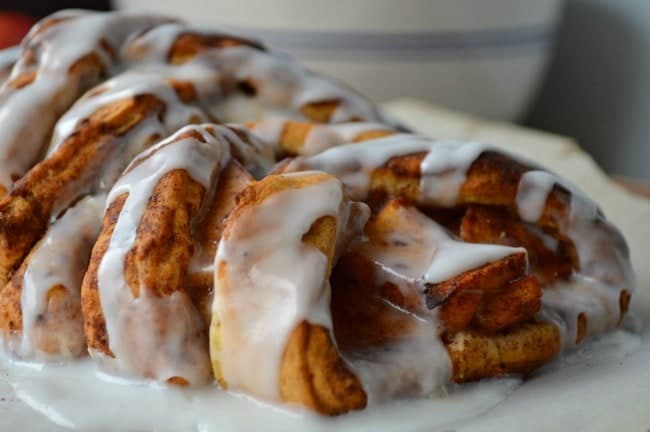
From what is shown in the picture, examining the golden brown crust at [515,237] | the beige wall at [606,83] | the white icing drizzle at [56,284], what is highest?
the golden brown crust at [515,237]

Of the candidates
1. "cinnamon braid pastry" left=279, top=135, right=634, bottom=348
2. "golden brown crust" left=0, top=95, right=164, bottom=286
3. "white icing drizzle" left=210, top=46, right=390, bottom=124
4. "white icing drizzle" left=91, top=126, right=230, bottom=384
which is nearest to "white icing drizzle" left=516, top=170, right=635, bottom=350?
"cinnamon braid pastry" left=279, top=135, right=634, bottom=348

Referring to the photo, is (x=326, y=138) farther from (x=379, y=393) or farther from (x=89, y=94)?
(x=379, y=393)

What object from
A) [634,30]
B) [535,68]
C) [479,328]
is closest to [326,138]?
[479,328]

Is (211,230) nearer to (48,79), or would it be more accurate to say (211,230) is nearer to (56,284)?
(56,284)

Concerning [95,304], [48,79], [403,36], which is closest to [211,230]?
[95,304]

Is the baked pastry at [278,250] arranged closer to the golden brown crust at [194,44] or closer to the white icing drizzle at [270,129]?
the white icing drizzle at [270,129]

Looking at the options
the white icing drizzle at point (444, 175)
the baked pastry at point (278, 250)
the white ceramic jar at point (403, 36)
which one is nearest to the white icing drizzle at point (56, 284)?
the baked pastry at point (278, 250)
